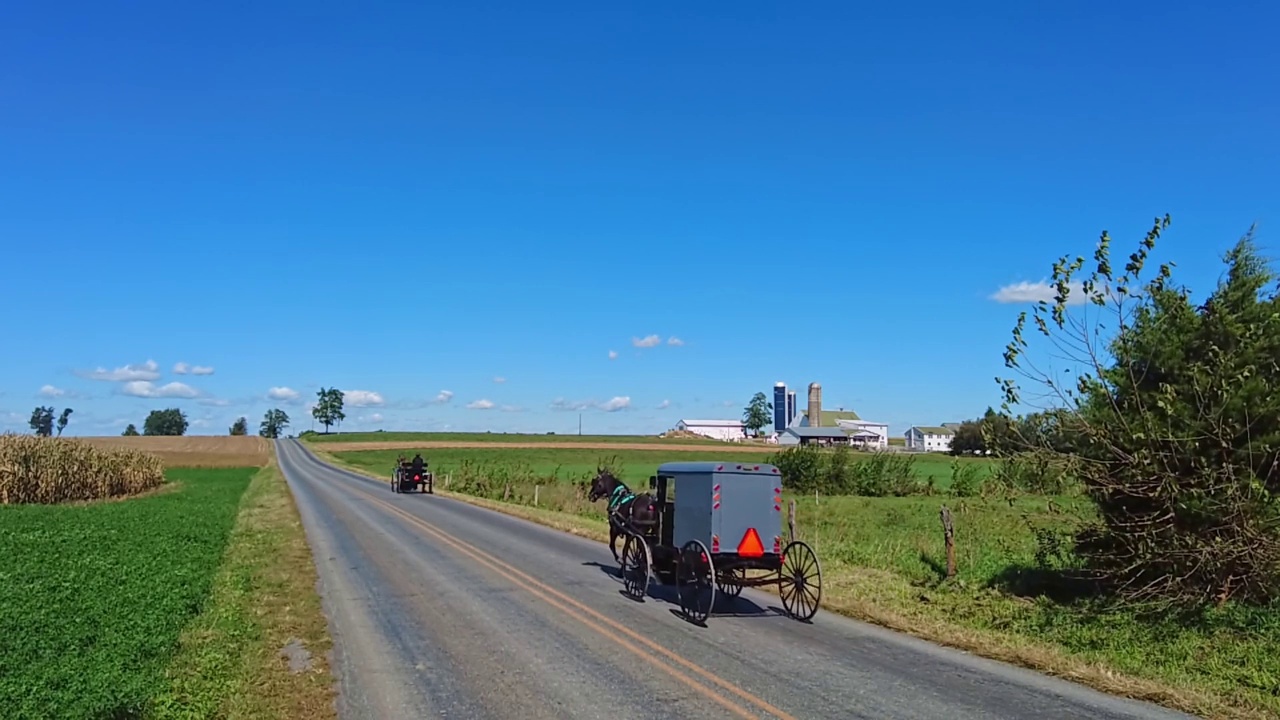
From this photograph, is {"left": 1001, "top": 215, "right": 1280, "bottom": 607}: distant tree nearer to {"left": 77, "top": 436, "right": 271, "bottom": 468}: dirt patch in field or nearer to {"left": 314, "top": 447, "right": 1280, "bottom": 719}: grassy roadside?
{"left": 314, "top": 447, "right": 1280, "bottom": 719}: grassy roadside

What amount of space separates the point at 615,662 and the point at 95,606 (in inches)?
289

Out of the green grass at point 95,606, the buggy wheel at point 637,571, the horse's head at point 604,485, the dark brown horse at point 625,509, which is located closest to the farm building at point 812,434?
the horse's head at point 604,485

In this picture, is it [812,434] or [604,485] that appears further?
[812,434]

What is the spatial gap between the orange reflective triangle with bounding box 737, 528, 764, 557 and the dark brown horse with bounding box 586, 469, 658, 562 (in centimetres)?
235

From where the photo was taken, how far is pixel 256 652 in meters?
9.95

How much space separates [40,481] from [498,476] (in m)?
21.1

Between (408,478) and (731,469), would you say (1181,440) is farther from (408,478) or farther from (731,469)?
(408,478)

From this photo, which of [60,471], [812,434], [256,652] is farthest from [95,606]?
[812,434]

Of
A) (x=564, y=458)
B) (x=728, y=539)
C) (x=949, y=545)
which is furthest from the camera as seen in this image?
(x=564, y=458)

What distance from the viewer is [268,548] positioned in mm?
20422

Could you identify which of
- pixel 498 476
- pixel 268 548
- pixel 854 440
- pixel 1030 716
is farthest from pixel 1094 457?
pixel 854 440

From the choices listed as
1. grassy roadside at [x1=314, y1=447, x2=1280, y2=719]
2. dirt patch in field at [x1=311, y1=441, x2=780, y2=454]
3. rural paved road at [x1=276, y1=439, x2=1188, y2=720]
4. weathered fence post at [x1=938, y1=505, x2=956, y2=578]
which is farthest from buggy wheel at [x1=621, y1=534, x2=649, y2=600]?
dirt patch in field at [x1=311, y1=441, x2=780, y2=454]

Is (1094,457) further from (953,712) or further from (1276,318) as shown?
(953,712)

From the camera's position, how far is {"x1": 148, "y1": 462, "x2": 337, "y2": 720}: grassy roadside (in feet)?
25.7
